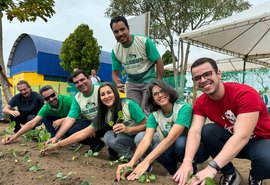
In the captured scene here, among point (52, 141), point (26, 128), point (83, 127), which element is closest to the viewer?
point (52, 141)

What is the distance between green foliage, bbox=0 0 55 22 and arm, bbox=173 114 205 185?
5.76 meters

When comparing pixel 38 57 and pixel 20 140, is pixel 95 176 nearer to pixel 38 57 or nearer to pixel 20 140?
pixel 20 140

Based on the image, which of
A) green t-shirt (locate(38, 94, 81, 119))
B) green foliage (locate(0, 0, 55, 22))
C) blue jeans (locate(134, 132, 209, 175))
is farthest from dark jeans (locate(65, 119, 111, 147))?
green foliage (locate(0, 0, 55, 22))

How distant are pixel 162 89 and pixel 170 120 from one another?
0.27 meters

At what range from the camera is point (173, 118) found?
8.17 feet

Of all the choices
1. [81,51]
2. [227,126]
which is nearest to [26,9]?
[227,126]

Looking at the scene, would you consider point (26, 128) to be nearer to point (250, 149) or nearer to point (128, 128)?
point (128, 128)

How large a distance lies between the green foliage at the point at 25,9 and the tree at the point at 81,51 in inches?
310

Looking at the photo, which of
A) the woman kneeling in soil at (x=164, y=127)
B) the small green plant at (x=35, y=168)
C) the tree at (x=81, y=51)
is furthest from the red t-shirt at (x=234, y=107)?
the tree at (x=81, y=51)

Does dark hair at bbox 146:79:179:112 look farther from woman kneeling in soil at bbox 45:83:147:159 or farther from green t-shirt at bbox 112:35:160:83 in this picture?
green t-shirt at bbox 112:35:160:83

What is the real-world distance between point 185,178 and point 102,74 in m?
18.9

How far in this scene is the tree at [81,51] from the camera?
1509 cm

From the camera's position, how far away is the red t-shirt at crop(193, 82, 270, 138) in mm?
1996

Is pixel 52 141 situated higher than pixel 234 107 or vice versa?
pixel 234 107
